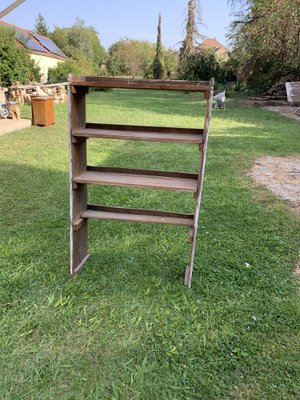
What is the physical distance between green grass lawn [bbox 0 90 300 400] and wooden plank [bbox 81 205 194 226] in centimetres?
37

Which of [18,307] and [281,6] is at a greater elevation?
[281,6]

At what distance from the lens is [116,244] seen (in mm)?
2736

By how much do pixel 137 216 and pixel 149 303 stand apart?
0.57 metres

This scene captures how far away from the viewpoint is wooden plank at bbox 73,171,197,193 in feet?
6.82

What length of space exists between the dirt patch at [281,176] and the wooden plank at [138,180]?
1822 millimetres

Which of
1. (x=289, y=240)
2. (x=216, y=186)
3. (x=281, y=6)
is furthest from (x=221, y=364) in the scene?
(x=281, y=6)

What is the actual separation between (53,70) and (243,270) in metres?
22.6

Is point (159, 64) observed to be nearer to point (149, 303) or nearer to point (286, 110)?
point (286, 110)

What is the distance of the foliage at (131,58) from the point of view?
4408 cm

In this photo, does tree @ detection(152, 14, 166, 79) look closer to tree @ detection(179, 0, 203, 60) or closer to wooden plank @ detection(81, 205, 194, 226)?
tree @ detection(179, 0, 203, 60)

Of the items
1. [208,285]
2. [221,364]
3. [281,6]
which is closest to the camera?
[221,364]

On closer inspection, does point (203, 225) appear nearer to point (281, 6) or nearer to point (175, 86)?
point (175, 86)

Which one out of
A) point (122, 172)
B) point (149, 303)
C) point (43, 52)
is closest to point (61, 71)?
point (43, 52)

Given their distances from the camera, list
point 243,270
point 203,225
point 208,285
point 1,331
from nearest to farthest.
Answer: point 1,331 → point 208,285 → point 243,270 → point 203,225
